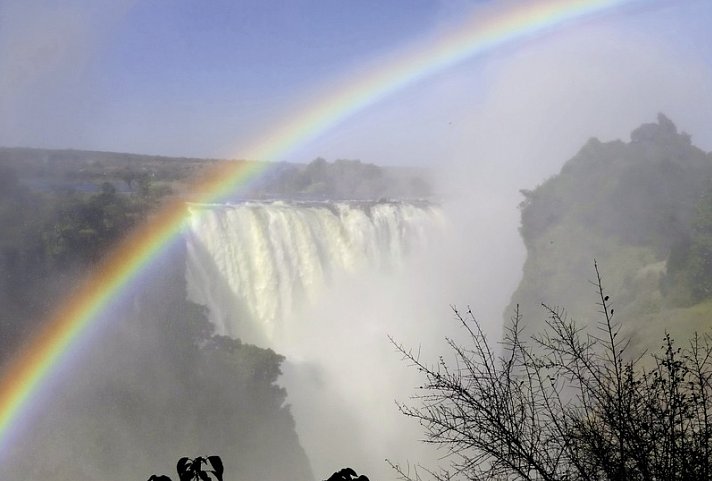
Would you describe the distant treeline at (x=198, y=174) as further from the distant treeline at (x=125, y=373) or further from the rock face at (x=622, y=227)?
the rock face at (x=622, y=227)

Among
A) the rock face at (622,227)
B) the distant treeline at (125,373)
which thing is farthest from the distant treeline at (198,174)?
the rock face at (622,227)

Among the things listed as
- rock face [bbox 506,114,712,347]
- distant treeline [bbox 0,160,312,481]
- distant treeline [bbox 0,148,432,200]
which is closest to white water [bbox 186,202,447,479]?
distant treeline [bbox 0,160,312,481]

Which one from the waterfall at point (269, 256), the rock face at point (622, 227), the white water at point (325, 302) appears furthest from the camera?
the rock face at point (622, 227)

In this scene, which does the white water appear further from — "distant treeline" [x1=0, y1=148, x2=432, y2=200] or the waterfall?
"distant treeline" [x1=0, y1=148, x2=432, y2=200]

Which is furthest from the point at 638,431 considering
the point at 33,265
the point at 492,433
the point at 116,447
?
the point at 33,265

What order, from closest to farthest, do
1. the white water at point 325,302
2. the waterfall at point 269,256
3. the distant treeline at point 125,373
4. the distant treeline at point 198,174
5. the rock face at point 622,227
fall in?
the distant treeline at point 125,373 → the waterfall at point 269,256 → the white water at point 325,302 → the rock face at point 622,227 → the distant treeline at point 198,174

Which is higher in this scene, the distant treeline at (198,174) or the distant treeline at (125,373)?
the distant treeline at (198,174)

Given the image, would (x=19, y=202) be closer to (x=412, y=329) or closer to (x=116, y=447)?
(x=116, y=447)

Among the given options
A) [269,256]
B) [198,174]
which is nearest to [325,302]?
[269,256]
